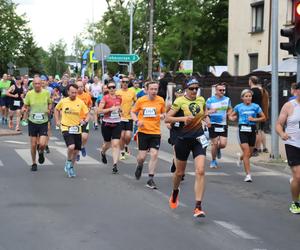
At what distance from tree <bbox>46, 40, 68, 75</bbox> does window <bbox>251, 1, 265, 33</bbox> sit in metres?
111

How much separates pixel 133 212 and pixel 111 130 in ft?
14.3

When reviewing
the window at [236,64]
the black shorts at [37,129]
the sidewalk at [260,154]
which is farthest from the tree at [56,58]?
the black shorts at [37,129]

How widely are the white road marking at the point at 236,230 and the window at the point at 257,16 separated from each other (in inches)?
1136

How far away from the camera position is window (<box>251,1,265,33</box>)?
35.5 meters

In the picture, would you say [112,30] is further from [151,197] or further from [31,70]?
[151,197]

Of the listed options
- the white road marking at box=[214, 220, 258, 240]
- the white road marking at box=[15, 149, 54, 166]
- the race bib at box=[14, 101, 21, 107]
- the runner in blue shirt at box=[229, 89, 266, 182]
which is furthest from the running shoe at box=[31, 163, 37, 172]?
the race bib at box=[14, 101, 21, 107]

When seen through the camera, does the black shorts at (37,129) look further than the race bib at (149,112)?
Yes

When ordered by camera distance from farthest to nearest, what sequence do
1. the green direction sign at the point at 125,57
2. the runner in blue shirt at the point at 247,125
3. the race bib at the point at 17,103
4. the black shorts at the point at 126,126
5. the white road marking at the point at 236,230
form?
the green direction sign at the point at 125,57 → the race bib at the point at 17,103 → the black shorts at the point at 126,126 → the runner in blue shirt at the point at 247,125 → the white road marking at the point at 236,230

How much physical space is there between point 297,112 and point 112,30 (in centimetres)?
6487

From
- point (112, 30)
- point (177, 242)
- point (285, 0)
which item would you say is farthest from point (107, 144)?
point (112, 30)

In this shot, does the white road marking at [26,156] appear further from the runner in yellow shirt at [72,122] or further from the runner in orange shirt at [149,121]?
the runner in orange shirt at [149,121]

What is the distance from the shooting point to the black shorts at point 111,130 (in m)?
12.0

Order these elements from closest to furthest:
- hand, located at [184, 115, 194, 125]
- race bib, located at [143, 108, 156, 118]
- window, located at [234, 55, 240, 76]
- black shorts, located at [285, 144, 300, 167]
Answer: hand, located at [184, 115, 194, 125], black shorts, located at [285, 144, 300, 167], race bib, located at [143, 108, 156, 118], window, located at [234, 55, 240, 76]

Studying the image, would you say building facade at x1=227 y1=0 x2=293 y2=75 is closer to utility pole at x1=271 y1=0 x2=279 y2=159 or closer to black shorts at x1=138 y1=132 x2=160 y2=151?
utility pole at x1=271 y1=0 x2=279 y2=159
